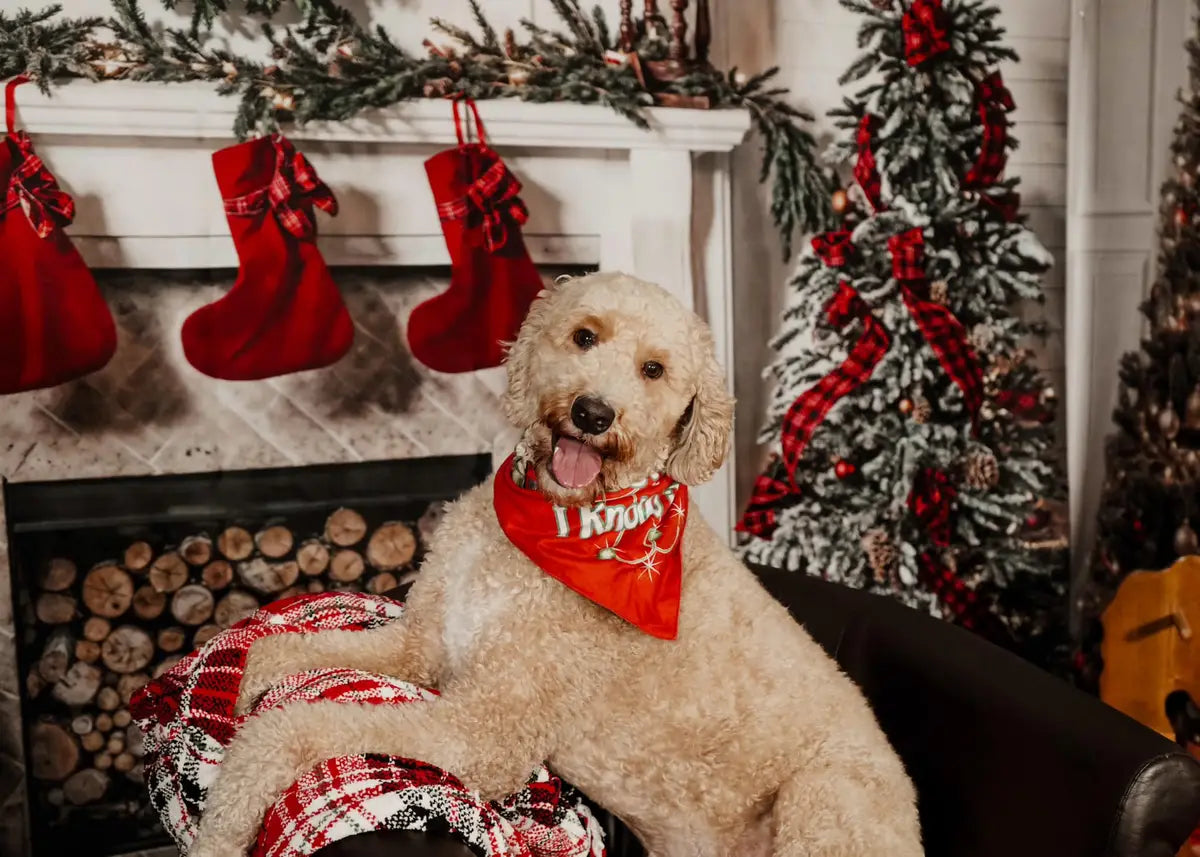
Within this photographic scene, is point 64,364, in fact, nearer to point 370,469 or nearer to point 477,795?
point 370,469

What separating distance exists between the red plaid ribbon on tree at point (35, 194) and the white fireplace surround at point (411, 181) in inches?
4.3

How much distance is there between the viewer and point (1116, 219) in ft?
10.3

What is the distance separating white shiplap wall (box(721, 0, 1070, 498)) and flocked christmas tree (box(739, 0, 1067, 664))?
0.45 feet

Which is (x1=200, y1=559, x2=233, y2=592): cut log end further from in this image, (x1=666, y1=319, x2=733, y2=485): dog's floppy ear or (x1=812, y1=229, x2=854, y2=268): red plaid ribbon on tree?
(x1=812, y1=229, x2=854, y2=268): red plaid ribbon on tree

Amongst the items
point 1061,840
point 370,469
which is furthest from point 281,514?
point 1061,840

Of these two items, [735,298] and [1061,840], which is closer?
[1061,840]

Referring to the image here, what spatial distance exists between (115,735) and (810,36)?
2.64 m

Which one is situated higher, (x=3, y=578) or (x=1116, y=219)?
(x=1116, y=219)

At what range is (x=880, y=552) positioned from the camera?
2764mm

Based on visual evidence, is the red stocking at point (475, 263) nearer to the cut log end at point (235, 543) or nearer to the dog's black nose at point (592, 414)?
the cut log end at point (235, 543)

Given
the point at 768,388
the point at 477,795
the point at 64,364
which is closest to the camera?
the point at 477,795


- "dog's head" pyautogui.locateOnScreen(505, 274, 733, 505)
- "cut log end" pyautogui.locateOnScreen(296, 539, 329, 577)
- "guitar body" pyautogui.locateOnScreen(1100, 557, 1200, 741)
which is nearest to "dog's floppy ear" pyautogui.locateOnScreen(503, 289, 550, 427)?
"dog's head" pyautogui.locateOnScreen(505, 274, 733, 505)

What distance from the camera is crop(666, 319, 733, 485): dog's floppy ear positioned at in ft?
5.08

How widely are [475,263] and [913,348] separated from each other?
3.79 feet
